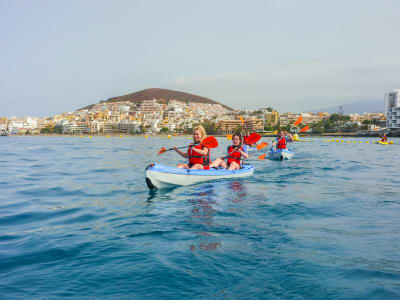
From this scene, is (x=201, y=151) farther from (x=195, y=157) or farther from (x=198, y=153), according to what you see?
(x=195, y=157)

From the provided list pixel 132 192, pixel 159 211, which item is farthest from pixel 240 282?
pixel 132 192

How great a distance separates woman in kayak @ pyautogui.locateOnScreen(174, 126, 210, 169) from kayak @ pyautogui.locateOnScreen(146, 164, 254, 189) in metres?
0.41

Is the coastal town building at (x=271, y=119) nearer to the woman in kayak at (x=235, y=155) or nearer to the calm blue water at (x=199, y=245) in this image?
the woman in kayak at (x=235, y=155)

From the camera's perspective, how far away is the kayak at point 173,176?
9.95 meters

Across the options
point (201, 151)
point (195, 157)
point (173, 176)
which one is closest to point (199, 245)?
point (173, 176)

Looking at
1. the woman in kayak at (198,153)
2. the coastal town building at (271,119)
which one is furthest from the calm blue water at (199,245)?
the coastal town building at (271,119)

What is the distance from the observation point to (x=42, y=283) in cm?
393

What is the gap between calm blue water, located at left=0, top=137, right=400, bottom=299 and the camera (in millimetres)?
3865

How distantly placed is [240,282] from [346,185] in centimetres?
921

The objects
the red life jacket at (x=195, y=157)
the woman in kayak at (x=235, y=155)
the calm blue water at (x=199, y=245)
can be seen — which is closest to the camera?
the calm blue water at (x=199, y=245)

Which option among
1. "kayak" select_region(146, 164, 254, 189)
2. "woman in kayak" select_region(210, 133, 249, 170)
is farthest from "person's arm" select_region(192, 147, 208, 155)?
"woman in kayak" select_region(210, 133, 249, 170)

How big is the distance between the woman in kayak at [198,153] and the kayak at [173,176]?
0.41m

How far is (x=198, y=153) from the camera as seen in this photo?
11078 millimetres

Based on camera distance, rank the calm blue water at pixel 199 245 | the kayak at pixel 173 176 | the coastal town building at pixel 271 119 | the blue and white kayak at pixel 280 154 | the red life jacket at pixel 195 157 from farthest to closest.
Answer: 1. the coastal town building at pixel 271 119
2. the blue and white kayak at pixel 280 154
3. the red life jacket at pixel 195 157
4. the kayak at pixel 173 176
5. the calm blue water at pixel 199 245
